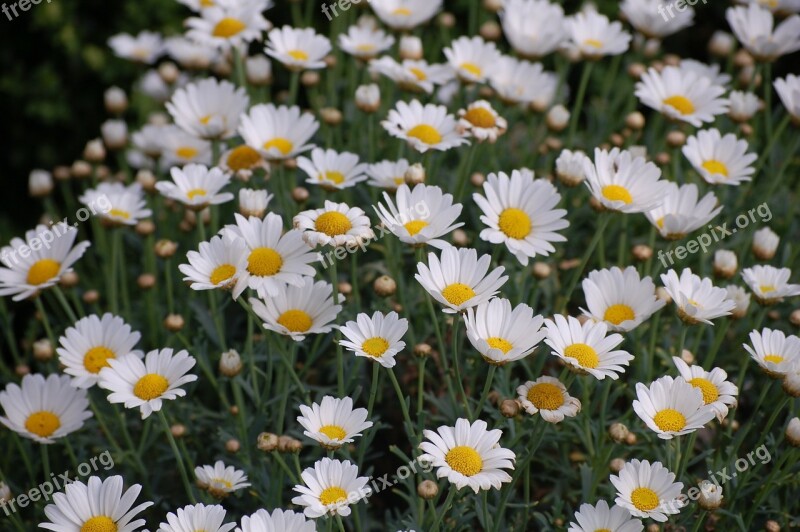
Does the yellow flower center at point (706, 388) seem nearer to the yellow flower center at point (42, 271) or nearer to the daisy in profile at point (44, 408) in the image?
the daisy in profile at point (44, 408)

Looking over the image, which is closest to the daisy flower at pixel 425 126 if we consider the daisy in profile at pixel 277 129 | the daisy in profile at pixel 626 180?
the daisy in profile at pixel 277 129

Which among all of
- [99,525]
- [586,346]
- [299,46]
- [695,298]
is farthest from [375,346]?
[299,46]

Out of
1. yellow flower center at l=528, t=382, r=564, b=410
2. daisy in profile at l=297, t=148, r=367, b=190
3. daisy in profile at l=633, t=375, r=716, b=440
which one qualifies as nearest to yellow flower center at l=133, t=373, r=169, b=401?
daisy in profile at l=297, t=148, r=367, b=190

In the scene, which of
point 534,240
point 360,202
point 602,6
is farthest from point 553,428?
point 602,6

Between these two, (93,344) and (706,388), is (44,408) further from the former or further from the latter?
(706,388)

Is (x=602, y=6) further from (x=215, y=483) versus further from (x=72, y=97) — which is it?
(x=215, y=483)

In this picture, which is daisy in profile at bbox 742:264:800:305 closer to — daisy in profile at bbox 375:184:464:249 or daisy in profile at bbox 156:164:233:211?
daisy in profile at bbox 375:184:464:249
